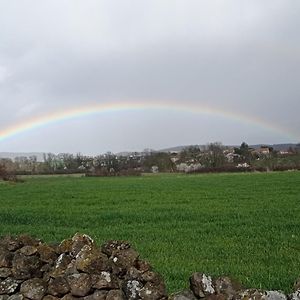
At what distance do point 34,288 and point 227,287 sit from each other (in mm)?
1947

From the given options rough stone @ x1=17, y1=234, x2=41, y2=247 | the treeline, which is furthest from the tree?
rough stone @ x1=17, y1=234, x2=41, y2=247

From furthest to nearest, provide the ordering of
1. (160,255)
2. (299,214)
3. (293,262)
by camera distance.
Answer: (299,214)
(160,255)
(293,262)

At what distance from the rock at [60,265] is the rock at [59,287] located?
75 millimetres

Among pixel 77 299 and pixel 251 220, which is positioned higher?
pixel 77 299

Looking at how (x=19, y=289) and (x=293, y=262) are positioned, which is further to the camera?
(x=293, y=262)

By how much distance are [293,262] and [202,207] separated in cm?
1411

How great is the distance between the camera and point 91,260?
16.0ft

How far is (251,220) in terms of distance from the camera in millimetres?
18578

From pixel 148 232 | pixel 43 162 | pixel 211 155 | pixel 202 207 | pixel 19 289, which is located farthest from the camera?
pixel 43 162

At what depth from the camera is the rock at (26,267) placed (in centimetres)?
520

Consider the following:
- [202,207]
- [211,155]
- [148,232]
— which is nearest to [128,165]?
[211,155]

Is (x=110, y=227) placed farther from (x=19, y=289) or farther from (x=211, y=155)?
(x=211, y=155)

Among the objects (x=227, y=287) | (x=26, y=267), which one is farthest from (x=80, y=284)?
(x=227, y=287)

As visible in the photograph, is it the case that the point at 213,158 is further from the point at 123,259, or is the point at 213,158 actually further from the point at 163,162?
the point at 123,259
